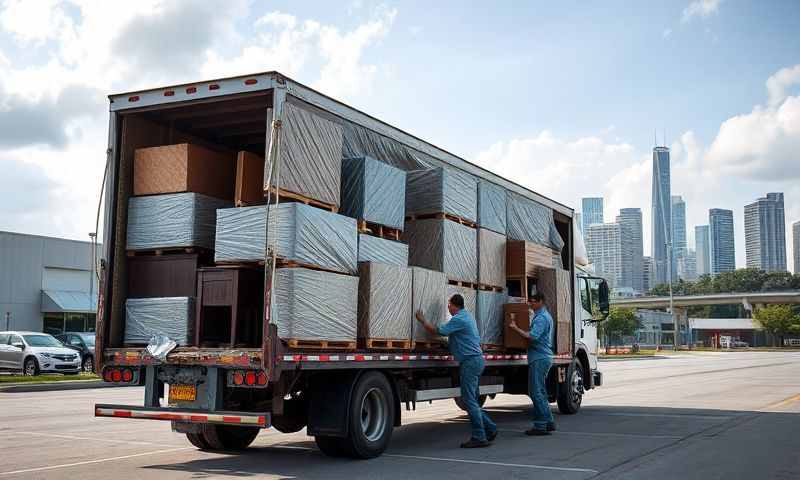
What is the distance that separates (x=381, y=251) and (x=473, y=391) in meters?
2.21

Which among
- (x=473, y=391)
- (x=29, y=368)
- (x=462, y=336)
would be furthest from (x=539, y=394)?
(x=29, y=368)

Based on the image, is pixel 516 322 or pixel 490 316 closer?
pixel 490 316

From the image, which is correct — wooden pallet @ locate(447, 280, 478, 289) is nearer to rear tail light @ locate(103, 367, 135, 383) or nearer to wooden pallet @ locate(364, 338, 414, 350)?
wooden pallet @ locate(364, 338, 414, 350)

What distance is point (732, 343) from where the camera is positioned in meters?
116

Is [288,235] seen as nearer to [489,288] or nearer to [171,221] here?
[171,221]

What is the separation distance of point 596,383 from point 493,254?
4.74 metres

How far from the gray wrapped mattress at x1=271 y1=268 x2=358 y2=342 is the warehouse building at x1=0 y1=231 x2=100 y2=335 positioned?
1361 inches

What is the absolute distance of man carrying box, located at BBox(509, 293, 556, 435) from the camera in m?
11.0

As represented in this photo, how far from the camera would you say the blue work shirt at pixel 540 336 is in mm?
11102

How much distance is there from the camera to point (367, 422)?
8547 millimetres

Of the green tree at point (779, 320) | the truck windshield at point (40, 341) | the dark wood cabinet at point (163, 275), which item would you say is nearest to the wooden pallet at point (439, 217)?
the dark wood cabinet at point (163, 275)

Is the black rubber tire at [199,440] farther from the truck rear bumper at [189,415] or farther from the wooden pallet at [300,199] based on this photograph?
the wooden pallet at [300,199]

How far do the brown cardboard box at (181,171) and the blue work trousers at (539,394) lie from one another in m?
4.90

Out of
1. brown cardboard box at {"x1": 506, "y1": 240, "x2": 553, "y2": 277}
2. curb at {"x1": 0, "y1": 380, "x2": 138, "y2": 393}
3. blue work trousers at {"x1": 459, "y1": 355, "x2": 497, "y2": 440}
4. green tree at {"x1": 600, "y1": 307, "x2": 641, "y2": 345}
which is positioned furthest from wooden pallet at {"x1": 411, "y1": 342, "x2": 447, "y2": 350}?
green tree at {"x1": 600, "y1": 307, "x2": 641, "y2": 345}
